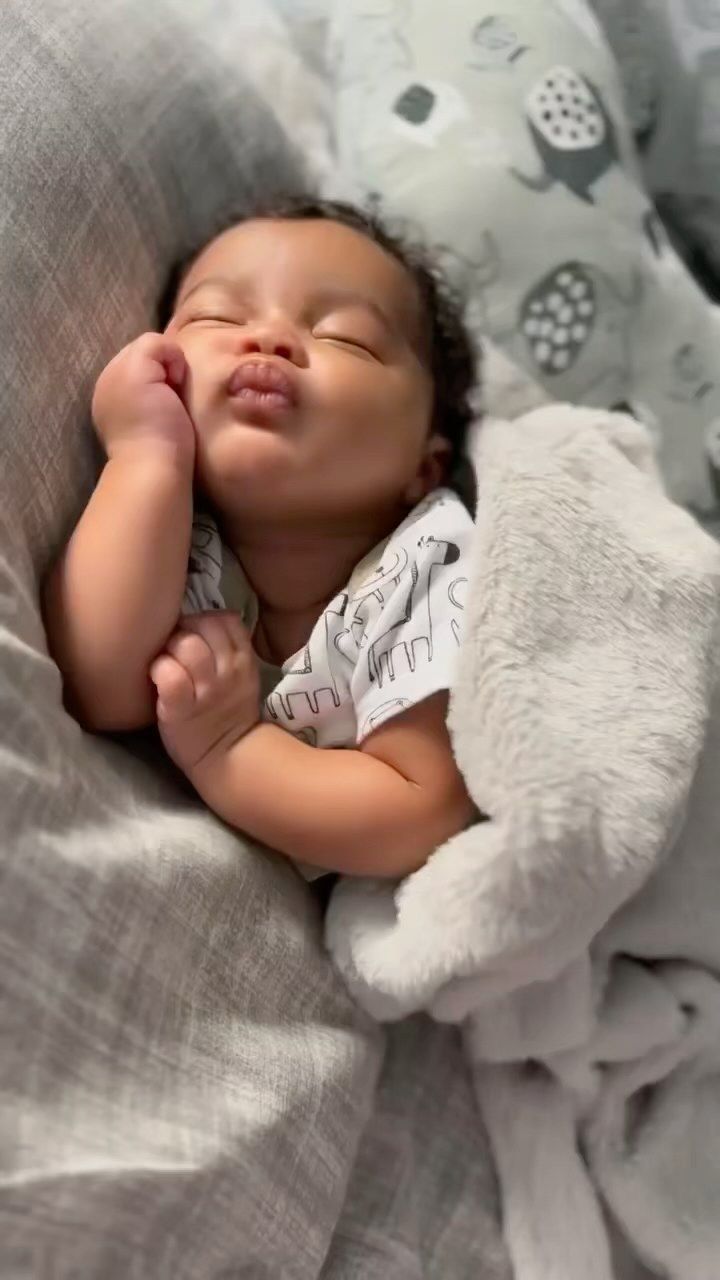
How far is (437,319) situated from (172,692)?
16.7 inches

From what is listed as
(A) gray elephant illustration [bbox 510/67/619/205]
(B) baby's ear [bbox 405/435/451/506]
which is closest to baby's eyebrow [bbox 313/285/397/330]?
(B) baby's ear [bbox 405/435/451/506]

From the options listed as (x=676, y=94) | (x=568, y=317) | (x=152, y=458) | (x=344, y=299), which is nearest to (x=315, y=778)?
(x=152, y=458)

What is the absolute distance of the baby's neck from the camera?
885 millimetres

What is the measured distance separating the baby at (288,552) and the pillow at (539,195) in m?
0.10

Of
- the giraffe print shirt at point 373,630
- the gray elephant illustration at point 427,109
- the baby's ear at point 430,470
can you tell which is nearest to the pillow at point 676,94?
the gray elephant illustration at point 427,109

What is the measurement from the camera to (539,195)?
1.04m

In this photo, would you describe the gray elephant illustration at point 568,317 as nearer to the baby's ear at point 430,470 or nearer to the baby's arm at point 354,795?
the baby's ear at point 430,470

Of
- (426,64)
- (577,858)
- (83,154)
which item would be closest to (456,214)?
(426,64)

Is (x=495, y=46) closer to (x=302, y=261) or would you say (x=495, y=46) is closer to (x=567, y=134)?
(x=567, y=134)

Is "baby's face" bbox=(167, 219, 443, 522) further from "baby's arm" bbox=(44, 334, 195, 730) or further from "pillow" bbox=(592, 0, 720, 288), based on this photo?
"pillow" bbox=(592, 0, 720, 288)

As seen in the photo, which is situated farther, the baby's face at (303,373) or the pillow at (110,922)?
the baby's face at (303,373)

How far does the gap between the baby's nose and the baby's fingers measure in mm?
236

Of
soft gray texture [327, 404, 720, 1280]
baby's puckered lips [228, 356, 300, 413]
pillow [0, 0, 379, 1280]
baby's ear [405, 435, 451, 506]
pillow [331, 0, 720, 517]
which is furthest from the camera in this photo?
pillow [331, 0, 720, 517]

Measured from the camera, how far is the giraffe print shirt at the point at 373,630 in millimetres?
768
